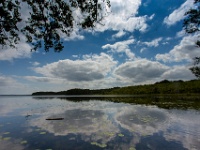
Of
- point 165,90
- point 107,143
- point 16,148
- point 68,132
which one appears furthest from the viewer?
point 165,90

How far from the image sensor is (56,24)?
12.7 metres

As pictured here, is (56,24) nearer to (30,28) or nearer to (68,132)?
(30,28)

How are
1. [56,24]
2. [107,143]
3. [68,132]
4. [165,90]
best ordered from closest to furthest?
[107,143] < [56,24] < [68,132] < [165,90]

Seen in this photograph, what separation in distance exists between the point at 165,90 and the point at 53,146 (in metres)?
167

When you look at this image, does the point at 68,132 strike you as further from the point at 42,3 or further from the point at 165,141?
the point at 42,3

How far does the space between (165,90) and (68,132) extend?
16360cm

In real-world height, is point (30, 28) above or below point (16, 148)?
above

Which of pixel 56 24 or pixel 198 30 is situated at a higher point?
pixel 198 30

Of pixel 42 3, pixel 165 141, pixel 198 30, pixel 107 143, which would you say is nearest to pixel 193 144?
pixel 165 141

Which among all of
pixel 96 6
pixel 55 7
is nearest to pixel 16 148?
pixel 55 7

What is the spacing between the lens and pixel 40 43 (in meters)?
13.3

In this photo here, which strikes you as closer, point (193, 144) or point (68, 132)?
point (193, 144)

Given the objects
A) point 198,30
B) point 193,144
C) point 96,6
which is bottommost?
point 193,144

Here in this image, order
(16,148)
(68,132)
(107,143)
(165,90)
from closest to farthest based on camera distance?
(16,148) < (107,143) < (68,132) < (165,90)
